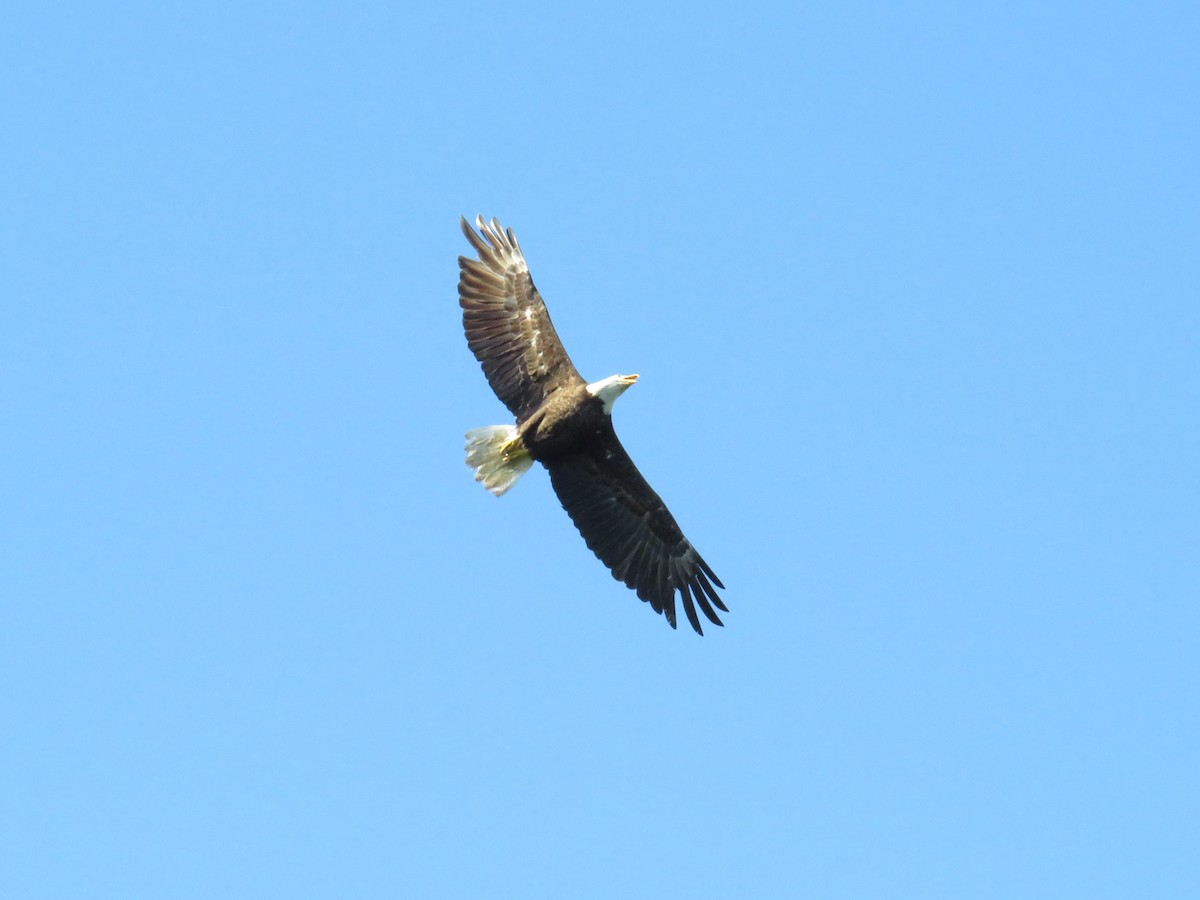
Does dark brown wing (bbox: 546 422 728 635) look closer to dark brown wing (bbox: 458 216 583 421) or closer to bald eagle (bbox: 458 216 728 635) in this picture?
bald eagle (bbox: 458 216 728 635)

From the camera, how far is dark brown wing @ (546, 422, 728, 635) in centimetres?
1368

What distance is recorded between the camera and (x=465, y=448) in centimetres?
1375

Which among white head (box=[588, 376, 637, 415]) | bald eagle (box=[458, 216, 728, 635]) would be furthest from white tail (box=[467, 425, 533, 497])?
white head (box=[588, 376, 637, 415])

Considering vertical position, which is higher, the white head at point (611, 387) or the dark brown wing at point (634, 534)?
the white head at point (611, 387)

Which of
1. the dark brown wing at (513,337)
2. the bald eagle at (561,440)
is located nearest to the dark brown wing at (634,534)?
the bald eagle at (561,440)

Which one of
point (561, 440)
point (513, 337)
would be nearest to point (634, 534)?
point (561, 440)

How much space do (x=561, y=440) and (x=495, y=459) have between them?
58 cm

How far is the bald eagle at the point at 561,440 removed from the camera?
525 inches

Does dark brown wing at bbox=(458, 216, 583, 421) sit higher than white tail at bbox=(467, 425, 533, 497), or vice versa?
dark brown wing at bbox=(458, 216, 583, 421)

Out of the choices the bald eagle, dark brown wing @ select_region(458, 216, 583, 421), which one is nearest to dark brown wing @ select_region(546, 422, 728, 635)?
the bald eagle

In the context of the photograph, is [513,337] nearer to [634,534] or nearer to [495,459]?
[495,459]

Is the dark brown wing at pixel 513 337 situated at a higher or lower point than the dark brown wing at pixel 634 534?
higher

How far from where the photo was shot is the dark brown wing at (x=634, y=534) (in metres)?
13.7

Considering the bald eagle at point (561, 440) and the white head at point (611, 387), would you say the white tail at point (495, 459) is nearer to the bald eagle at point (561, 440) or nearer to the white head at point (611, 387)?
the bald eagle at point (561, 440)
